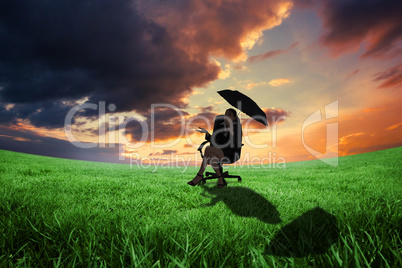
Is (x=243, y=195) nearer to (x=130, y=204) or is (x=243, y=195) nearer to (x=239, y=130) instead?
(x=239, y=130)

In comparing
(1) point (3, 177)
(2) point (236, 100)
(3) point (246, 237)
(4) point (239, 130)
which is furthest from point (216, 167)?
(1) point (3, 177)

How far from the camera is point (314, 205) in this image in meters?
3.56

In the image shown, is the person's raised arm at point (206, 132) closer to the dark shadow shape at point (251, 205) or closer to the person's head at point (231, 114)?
the person's head at point (231, 114)

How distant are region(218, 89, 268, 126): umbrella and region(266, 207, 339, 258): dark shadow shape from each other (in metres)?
2.85

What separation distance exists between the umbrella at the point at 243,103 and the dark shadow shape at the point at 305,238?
9.34 ft

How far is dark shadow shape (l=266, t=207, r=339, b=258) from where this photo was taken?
179cm

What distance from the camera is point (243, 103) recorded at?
5324 millimetres

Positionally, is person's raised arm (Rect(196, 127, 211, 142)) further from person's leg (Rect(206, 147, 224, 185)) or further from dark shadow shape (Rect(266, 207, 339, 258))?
dark shadow shape (Rect(266, 207, 339, 258))

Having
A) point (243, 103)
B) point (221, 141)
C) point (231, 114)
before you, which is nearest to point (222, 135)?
point (221, 141)

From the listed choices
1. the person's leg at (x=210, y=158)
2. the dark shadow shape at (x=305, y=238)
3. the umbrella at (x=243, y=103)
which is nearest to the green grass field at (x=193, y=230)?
the dark shadow shape at (x=305, y=238)

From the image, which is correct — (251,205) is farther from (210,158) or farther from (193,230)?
(210,158)

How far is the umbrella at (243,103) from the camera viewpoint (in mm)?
5297

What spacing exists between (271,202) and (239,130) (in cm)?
214

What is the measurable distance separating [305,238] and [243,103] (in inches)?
151
